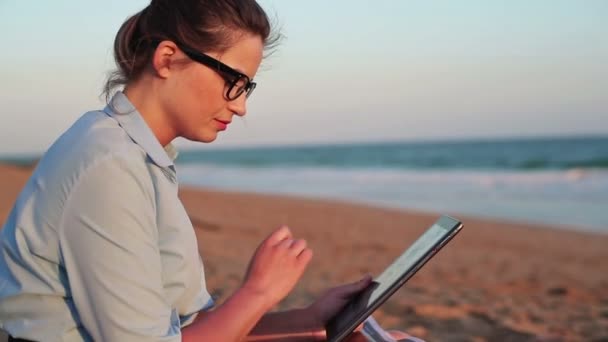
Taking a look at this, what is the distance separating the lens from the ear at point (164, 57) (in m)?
1.71

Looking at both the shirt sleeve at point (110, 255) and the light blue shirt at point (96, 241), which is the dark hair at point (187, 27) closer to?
the light blue shirt at point (96, 241)

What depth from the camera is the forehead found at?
176cm

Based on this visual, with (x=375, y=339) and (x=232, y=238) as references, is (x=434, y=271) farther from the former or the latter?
(x=375, y=339)

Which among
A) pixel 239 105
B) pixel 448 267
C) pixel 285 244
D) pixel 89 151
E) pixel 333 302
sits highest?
pixel 239 105

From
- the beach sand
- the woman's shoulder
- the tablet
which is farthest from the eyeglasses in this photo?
the beach sand

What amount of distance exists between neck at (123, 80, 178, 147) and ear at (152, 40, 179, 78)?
0.05m

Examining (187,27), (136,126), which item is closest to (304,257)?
(136,126)

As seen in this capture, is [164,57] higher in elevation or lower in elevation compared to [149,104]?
higher

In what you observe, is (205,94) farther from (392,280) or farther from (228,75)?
(392,280)

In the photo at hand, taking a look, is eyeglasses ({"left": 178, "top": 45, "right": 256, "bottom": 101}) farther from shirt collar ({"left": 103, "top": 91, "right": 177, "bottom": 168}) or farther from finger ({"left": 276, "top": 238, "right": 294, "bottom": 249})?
finger ({"left": 276, "top": 238, "right": 294, "bottom": 249})

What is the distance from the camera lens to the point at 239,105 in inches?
72.3

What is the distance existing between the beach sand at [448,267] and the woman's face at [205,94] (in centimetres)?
280

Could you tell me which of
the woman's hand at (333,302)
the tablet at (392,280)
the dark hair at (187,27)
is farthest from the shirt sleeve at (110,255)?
the woman's hand at (333,302)

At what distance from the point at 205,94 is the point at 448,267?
19.1 ft
